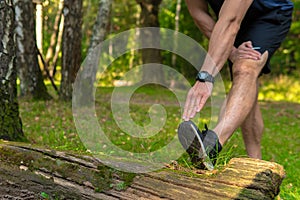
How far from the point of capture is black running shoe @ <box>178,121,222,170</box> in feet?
8.40

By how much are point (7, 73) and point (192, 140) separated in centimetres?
189

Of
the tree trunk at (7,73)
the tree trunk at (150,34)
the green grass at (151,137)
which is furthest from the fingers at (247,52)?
the tree trunk at (150,34)

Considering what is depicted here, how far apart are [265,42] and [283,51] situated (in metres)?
21.0

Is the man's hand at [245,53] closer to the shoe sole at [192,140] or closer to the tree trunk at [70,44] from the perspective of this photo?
the shoe sole at [192,140]

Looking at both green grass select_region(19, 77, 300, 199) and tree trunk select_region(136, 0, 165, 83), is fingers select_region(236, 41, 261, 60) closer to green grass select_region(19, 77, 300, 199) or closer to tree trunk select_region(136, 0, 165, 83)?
green grass select_region(19, 77, 300, 199)

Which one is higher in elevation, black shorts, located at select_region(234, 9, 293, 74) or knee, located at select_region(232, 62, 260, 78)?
black shorts, located at select_region(234, 9, 293, 74)

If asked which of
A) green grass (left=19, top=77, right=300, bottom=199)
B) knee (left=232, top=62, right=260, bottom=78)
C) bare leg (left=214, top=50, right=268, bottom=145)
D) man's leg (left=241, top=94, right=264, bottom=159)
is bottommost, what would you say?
green grass (left=19, top=77, right=300, bottom=199)

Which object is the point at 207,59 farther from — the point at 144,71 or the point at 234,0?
the point at 144,71

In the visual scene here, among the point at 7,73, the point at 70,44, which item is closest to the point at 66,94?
the point at 70,44

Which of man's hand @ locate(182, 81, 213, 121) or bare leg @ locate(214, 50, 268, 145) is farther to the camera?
bare leg @ locate(214, 50, 268, 145)

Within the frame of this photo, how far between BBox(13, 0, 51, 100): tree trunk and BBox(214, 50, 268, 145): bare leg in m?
6.97

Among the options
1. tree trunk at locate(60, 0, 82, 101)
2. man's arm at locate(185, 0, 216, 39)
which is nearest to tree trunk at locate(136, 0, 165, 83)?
tree trunk at locate(60, 0, 82, 101)

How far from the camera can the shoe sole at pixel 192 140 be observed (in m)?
2.55

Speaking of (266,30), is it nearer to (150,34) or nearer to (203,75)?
(203,75)
